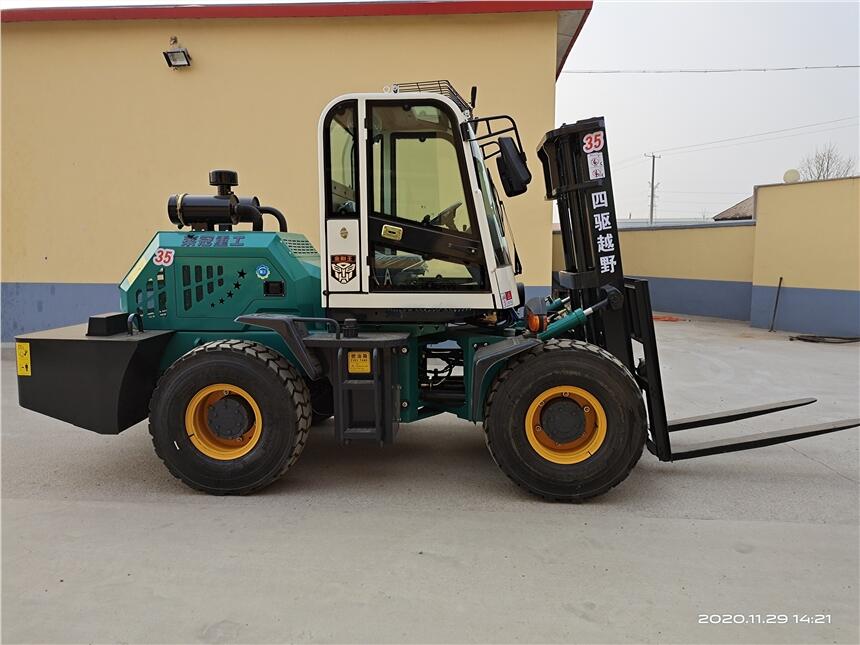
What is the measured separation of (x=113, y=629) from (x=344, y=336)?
2.22m

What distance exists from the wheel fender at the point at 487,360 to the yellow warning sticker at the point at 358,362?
2.50ft

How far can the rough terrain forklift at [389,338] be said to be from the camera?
161 inches

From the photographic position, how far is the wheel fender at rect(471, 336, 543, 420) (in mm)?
4160

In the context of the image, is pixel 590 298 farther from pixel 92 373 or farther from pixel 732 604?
pixel 92 373

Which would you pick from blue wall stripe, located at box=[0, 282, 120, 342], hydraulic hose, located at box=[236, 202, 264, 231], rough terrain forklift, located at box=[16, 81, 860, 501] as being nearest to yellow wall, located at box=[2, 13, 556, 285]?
blue wall stripe, located at box=[0, 282, 120, 342]

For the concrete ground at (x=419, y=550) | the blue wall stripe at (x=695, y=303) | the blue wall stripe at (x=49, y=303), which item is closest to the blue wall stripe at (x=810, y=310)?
the blue wall stripe at (x=695, y=303)

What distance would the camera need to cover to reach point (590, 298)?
476 centimetres

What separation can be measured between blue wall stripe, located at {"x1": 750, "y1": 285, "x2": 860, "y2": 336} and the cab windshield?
10298mm

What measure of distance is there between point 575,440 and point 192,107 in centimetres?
832

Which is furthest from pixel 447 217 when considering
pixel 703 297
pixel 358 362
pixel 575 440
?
pixel 703 297

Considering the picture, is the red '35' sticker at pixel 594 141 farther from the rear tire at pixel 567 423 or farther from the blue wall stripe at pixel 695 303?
the blue wall stripe at pixel 695 303

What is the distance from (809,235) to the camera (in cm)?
1241

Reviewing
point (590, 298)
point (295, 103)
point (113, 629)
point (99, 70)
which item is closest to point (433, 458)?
point (590, 298)

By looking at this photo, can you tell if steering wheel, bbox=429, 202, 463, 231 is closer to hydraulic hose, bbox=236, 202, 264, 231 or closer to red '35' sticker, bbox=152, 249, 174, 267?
hydraulic hose, bbox=236, 202, 264, 231
